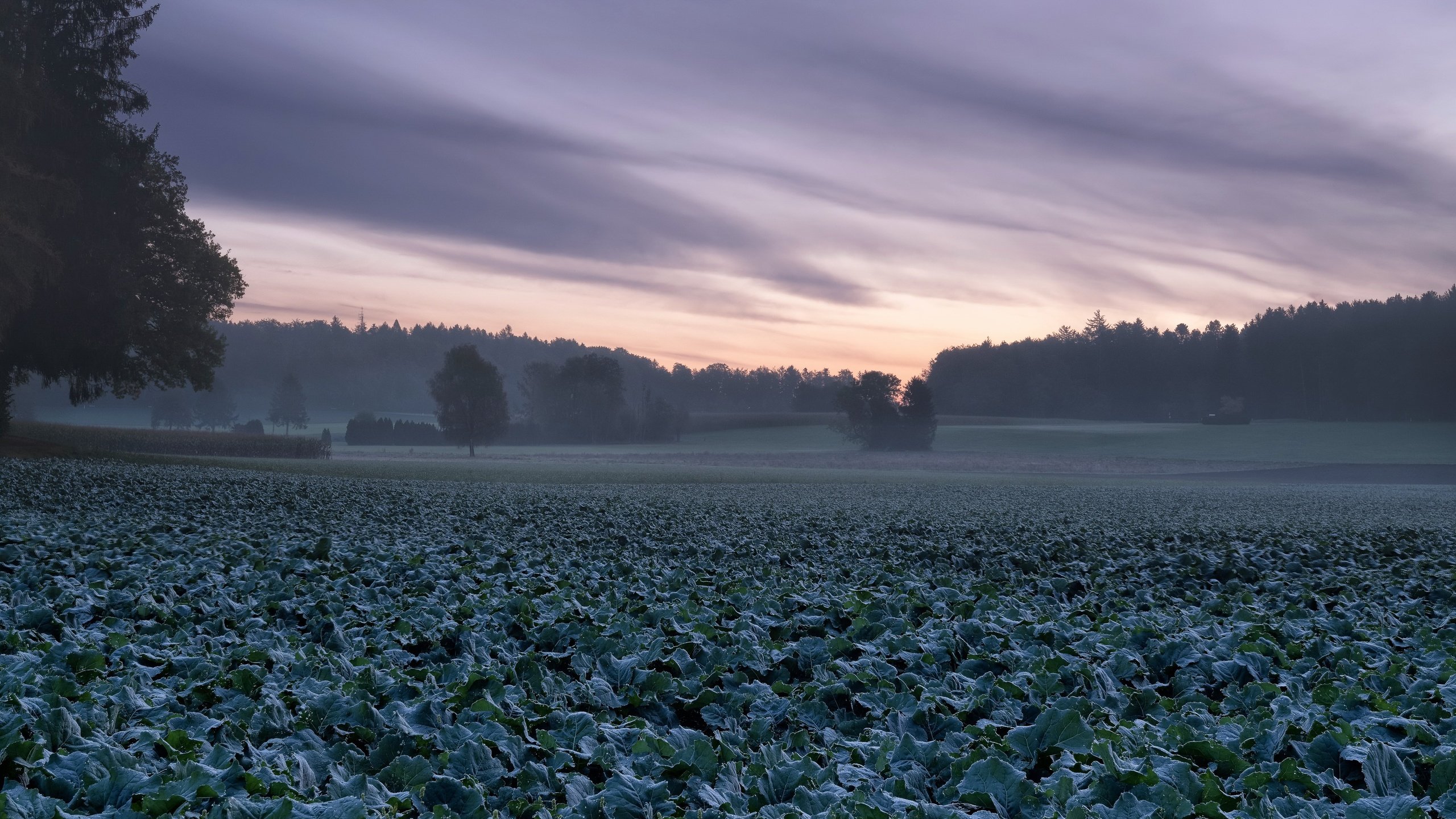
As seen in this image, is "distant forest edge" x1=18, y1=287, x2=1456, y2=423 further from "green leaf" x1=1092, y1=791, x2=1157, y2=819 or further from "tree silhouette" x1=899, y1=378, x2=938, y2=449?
"green leaf" x1=1092, y1=791, x2=1157, y2=819

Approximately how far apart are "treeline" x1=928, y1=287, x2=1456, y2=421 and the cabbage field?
92.8 meters

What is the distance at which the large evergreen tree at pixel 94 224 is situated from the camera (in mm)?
28172

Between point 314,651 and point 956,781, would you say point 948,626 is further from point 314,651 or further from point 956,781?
point 314,651

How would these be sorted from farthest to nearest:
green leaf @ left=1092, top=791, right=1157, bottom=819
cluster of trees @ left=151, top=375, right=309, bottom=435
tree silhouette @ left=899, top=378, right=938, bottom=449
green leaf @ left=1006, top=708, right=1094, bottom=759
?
cluster of trees @ left=151, top=375, right=309, bottom=435 < tree silhouette @ left=899, top=378, right=938, bottom=449 < green leaf @ left=1006, top=708, right=1094, bottom=759 < green leaf @ left=1092, top=791, right=1157, bottom=819

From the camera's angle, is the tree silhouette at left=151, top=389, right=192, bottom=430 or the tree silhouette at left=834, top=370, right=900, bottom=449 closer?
the tree silhouette at left=834, top=370, right=900, bottom=449

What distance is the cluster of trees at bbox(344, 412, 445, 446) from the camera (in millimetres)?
88938

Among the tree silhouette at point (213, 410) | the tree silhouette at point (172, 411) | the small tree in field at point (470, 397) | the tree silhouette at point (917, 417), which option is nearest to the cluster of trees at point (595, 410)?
the small tree in field at point (470, 397)

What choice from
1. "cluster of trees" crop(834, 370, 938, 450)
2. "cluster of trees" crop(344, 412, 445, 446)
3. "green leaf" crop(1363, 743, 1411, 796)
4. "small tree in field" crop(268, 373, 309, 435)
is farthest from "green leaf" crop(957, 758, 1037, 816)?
"small tree in field" crop(268, 373, 309, 435)

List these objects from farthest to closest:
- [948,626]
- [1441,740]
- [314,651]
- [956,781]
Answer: [948,626]
[314,651]
[1441,740]
[956,781]

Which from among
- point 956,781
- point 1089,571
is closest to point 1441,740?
point 956,781

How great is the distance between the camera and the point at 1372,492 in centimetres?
3503

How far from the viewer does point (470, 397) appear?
2751 inches

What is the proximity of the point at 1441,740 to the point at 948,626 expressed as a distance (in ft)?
9.24

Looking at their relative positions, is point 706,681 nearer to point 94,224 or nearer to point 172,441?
point 94,224
